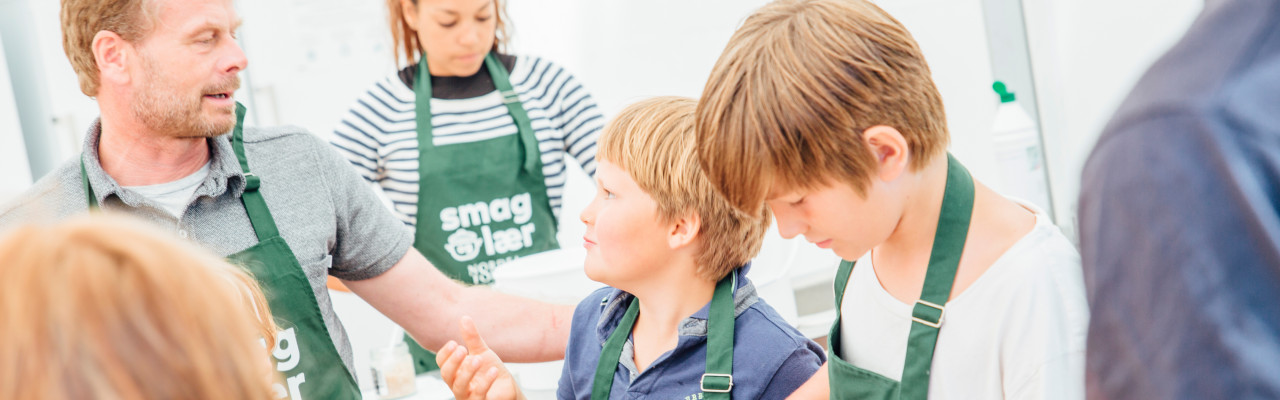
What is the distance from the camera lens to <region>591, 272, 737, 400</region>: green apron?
1211 mm

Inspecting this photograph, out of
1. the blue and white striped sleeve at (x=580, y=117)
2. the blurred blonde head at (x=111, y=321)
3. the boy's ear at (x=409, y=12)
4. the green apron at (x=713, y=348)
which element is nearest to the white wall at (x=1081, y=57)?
the blue and white striped sleeve at (x=580, y=117)

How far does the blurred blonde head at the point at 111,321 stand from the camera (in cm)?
48

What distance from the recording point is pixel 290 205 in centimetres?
146

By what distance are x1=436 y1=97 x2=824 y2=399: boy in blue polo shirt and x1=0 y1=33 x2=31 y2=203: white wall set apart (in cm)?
170

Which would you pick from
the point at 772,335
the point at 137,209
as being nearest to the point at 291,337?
the point at 137,209

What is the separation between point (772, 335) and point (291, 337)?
0.70 meters

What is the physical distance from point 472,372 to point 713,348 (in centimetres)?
32

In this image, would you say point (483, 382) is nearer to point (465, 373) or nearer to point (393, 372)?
point (465, 373)

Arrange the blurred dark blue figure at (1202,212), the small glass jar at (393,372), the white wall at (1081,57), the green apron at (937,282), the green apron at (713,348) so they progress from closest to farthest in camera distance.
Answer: the blurred dark blue figure at (1202,212), the green apron at (937,282), the green apron at (713,348), the small glass jar at (393,372), the white wall at (1081,57)

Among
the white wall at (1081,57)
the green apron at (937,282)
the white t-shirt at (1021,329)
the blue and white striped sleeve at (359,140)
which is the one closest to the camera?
the white t-shirt at (1021,329)

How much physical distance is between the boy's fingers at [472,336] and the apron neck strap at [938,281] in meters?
0.56

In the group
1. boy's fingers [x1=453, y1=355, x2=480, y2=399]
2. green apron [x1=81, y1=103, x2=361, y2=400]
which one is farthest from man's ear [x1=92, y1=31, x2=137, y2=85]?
boy's fingers [x1=453, y1=355, x2=480, y2=399]

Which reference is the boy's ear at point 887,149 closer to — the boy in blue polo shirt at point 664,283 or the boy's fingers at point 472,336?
the boy in blue polo shirt at point 664,283

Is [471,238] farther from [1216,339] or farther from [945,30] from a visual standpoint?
[1216,339]
